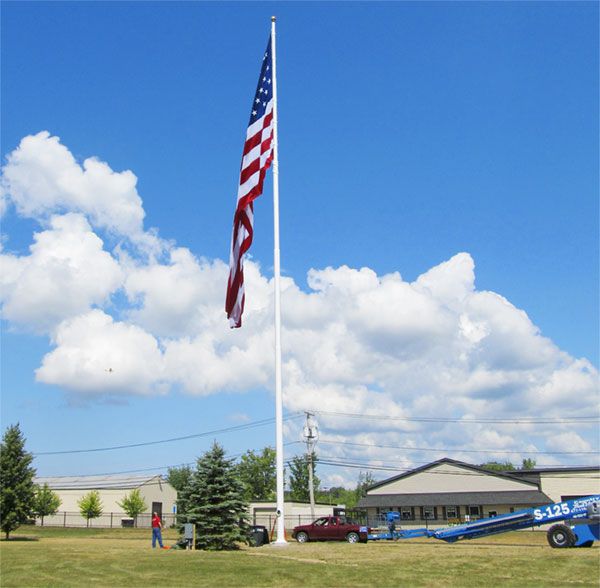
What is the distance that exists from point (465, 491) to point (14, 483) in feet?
139

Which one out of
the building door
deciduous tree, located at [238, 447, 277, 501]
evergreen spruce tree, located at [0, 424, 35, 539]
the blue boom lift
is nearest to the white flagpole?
the blue boom lift

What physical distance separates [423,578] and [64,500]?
70177 mm

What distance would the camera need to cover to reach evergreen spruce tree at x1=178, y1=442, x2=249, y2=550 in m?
25.6

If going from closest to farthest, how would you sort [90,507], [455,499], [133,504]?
[455,499], [90,507], [133,504]

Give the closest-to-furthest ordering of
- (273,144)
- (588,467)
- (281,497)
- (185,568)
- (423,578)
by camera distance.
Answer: (423,578), (185,568), (281,497), (273,144), (588,467)

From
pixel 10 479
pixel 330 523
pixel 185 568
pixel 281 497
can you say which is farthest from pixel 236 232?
pixel 10 479

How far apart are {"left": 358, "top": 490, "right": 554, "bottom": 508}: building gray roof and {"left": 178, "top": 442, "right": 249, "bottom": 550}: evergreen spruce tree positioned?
42215 mm

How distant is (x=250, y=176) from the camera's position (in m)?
24.6

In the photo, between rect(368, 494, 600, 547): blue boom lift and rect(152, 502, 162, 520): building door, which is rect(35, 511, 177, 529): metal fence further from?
rect(368, 494, 600, 547): blue boom lift

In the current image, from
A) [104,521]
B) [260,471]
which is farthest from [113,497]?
[260,471]

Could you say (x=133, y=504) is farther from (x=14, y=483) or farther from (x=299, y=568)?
(x=299, y=568)

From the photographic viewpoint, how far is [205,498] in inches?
1035

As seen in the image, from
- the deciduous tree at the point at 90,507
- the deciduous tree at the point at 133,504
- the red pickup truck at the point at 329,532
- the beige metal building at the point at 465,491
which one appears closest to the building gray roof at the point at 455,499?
the beige metal building at the point at 465,491

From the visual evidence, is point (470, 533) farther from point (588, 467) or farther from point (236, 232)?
point (588, 467)
